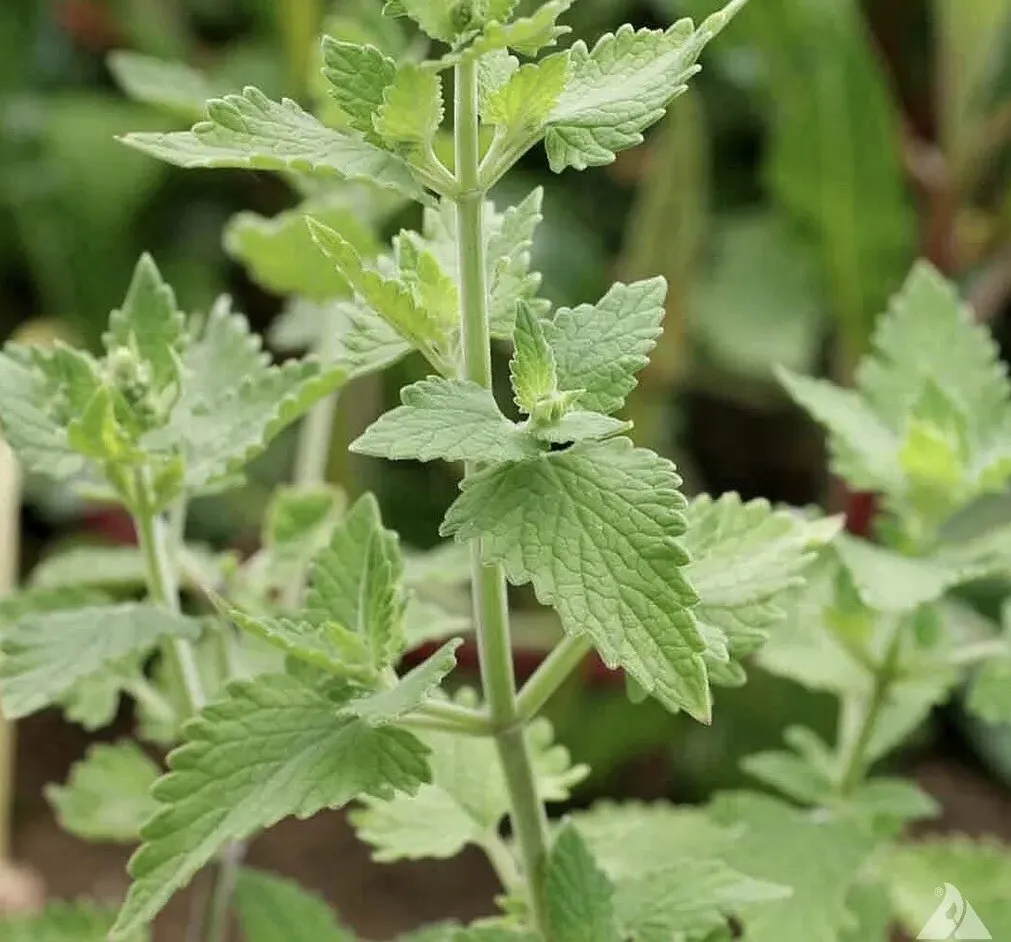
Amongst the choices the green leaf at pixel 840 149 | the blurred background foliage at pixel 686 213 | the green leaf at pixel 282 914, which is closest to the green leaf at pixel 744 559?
the green leaf at pixel 282 914

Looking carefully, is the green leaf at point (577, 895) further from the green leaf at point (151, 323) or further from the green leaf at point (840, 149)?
the green leaf at point (840, 149)

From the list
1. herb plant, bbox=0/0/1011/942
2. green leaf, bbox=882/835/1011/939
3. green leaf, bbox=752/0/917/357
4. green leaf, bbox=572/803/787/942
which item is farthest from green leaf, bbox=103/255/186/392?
green leaf, bbox=752/0/917/357

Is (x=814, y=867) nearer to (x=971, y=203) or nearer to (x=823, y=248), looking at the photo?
(x=823, y=248)

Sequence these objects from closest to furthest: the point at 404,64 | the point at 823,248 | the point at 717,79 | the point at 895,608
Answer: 1. the point at 404,64
2. the point at 895,608
3. the point at 823,248
4. the point at 717,79

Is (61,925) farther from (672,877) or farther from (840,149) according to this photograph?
(840,149)

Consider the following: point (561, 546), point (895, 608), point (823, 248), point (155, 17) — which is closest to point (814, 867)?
point (895, 608)
